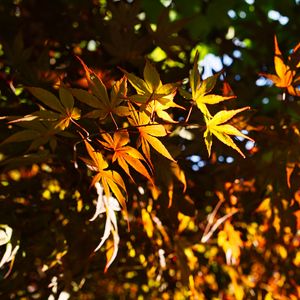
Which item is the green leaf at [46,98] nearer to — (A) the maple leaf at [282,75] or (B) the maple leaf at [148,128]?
(B) the maple leaf at [148,128]

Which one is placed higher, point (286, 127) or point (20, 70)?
point (20, 70)

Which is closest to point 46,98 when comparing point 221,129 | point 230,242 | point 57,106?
point 57,106

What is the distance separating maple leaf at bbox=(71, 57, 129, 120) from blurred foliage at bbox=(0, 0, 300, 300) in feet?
0.09

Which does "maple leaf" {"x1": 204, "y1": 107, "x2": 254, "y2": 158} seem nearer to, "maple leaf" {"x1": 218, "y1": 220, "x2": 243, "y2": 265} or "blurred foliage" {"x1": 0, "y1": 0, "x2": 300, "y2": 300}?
"blurred foliage" {"x1": 0, "y1": 0, "x2": 300, "y2": 300}

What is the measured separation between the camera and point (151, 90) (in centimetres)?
56

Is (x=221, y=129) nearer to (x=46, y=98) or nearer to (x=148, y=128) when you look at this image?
(x=148, y=128)

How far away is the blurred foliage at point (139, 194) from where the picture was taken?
786 millimetres

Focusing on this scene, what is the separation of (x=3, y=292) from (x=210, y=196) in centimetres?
51

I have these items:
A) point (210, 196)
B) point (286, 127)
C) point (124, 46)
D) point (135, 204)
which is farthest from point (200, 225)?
point (124, 46)

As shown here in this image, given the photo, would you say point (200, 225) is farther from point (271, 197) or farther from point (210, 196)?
point (271, 197)

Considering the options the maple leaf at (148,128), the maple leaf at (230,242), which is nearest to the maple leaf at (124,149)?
the maple leaf at (148,128)

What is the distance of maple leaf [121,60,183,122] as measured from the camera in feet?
1.80

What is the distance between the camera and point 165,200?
841 millimetres

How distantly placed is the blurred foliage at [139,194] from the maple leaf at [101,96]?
3 centimetres
